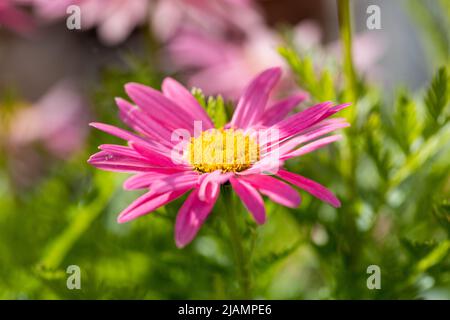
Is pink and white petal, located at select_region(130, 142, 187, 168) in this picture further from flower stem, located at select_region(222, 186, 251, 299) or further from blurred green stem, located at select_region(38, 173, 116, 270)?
blurred green stem, located at select_region(38, 173, 116, 270)

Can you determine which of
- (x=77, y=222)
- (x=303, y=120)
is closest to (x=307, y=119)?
(x=303, y=120)

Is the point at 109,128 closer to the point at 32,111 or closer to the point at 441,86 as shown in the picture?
the point at 441,86

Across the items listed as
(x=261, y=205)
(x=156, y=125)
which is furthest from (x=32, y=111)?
(x=261, y=205)

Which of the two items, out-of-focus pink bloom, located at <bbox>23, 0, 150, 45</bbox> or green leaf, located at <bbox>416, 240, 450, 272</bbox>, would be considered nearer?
green leaf, located at <bbox>416, 240, 450, 272</bbox>

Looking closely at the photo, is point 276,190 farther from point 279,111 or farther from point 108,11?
point 108,11

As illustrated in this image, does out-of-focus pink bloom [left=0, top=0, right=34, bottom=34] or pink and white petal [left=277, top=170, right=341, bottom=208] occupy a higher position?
out-of-focus pink bloom [left=0, top=0, right=34, bottom=34]

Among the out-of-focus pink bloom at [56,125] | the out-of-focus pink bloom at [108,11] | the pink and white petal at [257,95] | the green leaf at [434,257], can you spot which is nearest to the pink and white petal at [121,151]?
the pink and white petal at [257,95]

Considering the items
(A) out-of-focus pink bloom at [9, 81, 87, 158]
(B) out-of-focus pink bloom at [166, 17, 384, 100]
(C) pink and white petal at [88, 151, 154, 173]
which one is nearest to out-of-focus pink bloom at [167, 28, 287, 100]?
(B) out-of-focus pink bloom at [166, 17, 384, 100]
